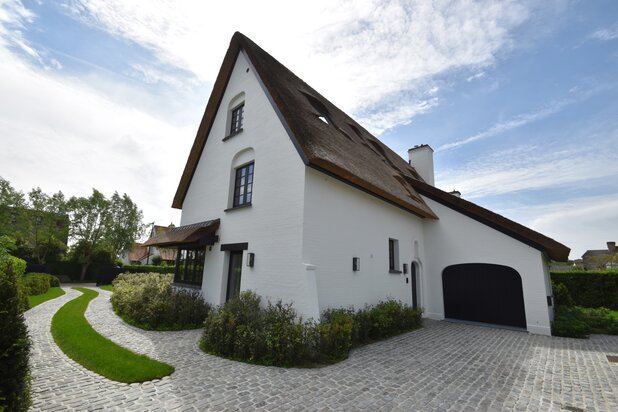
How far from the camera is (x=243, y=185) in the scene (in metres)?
10.4

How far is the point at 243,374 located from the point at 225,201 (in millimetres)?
6539

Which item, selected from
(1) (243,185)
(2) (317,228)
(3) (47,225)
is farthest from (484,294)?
(3) (47,225)

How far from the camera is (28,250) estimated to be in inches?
1243

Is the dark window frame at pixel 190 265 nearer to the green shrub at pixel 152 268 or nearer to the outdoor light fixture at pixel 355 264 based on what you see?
the outdoor light fixture at pixel 355 264

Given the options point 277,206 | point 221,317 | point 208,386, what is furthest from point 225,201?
point 208,386

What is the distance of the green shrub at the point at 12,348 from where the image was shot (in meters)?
3.09

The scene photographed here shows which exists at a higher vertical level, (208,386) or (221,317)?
(221,317)

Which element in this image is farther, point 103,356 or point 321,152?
point 321,152

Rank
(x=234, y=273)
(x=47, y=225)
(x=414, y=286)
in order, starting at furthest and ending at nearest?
(x=47, y=225) → (x=414, y=286) → (x=234, y=273)

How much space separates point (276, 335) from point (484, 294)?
9760mm

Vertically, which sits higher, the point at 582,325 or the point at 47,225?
the point at 47,225

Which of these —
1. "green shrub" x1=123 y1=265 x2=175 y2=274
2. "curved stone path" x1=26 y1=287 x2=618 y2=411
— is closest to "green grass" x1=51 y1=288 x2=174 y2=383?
"curved stone path" x1=26 y1=287 x2=618 y2=411

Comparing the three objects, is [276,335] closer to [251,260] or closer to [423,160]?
[251,260]

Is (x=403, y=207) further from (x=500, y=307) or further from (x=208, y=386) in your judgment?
(x=208, y=386)
